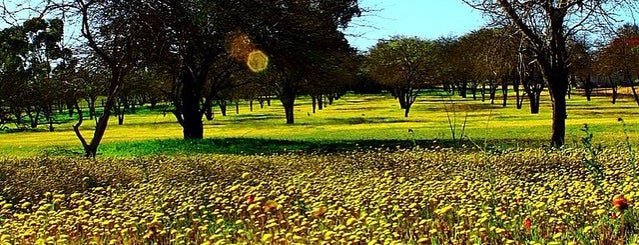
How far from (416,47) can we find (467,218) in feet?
210

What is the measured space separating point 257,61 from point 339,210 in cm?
1765

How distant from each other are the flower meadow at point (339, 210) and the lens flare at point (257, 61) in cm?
1205

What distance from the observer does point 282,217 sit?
6.75 meters

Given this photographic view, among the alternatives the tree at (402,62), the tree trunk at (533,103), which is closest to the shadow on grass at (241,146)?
the tree trunk at (533,103)

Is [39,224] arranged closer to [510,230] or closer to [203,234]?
[203,234]

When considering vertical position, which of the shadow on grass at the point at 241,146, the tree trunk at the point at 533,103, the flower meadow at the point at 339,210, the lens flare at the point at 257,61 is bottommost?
the tree trunk at the point at 533,103

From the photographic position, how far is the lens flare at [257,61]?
22.8 meters

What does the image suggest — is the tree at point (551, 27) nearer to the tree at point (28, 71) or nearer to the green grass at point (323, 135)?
the green grass at point (323, 135)

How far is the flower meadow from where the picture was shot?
18.1 feet

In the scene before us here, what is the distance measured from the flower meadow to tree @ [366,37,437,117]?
55.5m

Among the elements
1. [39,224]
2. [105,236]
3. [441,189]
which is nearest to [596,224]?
[441,189]

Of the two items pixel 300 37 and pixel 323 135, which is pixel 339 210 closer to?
pixel 300 37

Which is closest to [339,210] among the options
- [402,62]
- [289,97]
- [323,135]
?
[323,135]

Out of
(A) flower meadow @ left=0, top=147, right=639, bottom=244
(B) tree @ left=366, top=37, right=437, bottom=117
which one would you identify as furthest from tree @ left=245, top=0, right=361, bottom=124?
(B) tree @ left=366, top=37, right=437, bottom=117
